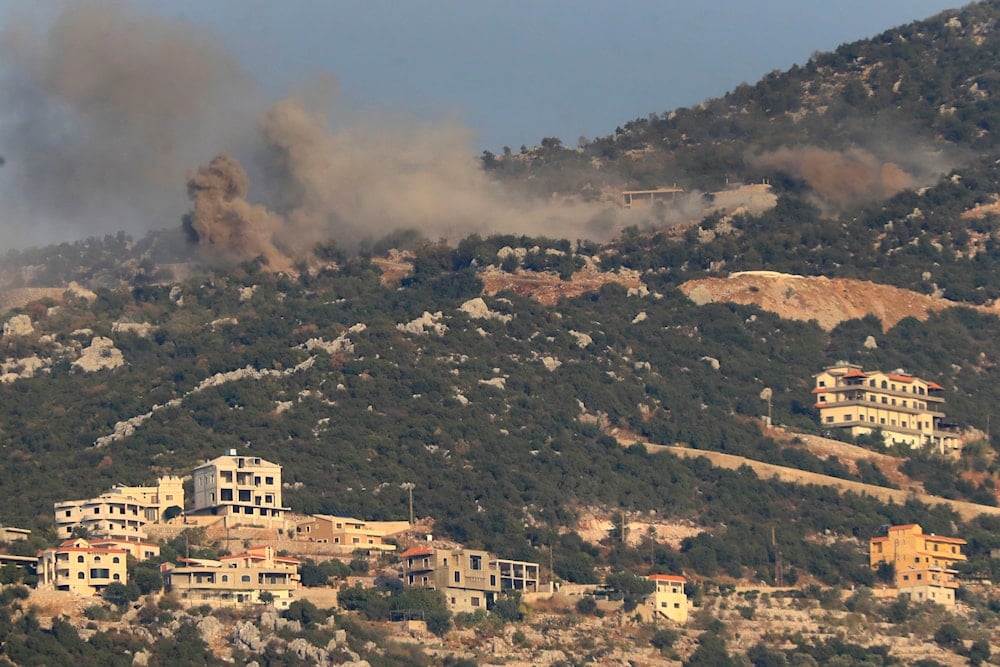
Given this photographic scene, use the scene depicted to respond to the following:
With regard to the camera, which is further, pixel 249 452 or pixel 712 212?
pixel 712 212

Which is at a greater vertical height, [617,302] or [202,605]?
[617,302]

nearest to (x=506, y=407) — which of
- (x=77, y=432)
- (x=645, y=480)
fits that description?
(x=645, y=480)

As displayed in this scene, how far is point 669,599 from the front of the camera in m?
116

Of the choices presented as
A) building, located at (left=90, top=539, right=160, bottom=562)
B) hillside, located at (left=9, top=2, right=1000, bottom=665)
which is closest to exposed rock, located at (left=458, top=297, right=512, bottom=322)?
hillside, located at (left=9, top=2, right=1000, bottom=665)

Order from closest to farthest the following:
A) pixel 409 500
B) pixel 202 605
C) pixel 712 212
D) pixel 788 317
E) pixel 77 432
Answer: pixel 202 605, pixel 409 500, pixel 77 432, pixel 788 317, pixel 712 212

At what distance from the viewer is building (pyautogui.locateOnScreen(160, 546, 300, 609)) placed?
358 ft

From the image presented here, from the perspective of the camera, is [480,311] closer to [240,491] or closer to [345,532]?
[240,491]

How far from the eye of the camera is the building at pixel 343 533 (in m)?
118

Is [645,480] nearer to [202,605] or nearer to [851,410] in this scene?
[851,410]

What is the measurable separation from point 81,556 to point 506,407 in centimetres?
2807

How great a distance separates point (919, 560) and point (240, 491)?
24.9 metres

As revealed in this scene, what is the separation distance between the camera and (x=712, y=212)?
548 feet

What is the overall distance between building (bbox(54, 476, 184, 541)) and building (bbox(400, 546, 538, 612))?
9.54 metres

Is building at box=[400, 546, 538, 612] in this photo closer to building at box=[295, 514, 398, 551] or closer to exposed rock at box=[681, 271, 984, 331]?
building at box=[295, 514, 398, 551]
